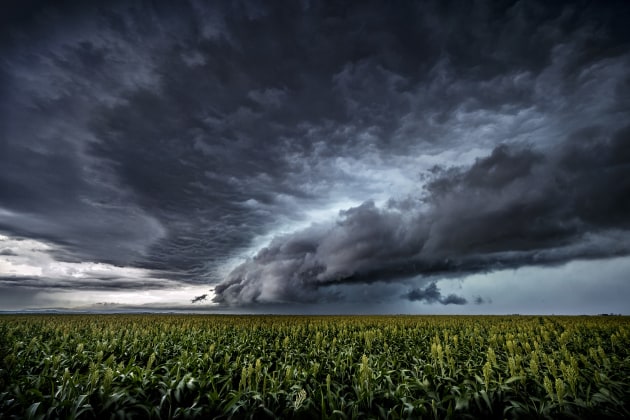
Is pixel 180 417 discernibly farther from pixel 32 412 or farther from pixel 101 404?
pixel 32 412

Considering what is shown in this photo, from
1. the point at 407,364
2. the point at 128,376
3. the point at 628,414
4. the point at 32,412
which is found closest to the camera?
the point at 32,412

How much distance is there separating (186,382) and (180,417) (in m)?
1.63

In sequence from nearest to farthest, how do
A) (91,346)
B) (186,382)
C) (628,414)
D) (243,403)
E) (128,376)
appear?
(243,403) < (628,414) < (186,382) < (128,376) < (91,346)

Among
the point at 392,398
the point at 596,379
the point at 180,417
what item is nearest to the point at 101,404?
the point at 180,417

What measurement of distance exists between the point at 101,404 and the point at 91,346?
1535 centimetres

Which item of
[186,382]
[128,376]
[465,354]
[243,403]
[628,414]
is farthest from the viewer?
[465,354]

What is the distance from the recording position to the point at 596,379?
9.50 meters

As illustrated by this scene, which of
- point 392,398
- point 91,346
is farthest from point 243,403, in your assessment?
point 91,346

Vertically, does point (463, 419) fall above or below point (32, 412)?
below

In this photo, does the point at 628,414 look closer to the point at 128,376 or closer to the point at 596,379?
the point at 596,379

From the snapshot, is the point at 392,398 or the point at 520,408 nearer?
the point at 520,408

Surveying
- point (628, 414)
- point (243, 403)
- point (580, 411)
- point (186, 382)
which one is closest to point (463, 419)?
point (580, 411)

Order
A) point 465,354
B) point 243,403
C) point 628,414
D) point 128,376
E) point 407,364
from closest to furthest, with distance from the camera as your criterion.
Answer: point 243,403
point 628,414
point 128,376
point 407,364
point 465,354

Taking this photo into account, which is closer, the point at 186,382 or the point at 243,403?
the point at 243,403
